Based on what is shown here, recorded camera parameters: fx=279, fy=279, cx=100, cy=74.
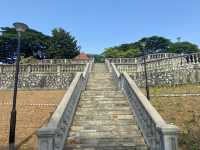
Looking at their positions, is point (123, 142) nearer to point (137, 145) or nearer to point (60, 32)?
point (137, 145)

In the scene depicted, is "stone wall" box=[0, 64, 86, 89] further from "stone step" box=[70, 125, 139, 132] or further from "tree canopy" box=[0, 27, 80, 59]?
"tree canopy" box=[0, 27, 80, 59]

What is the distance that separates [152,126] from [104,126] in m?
2.27

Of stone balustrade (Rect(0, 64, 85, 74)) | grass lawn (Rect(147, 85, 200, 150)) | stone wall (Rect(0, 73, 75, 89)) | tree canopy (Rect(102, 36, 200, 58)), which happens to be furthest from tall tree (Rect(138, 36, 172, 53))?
grass lawn (Rect(147, 85, 200, 150))

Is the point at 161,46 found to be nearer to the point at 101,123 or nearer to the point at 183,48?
→ the point at 183,48

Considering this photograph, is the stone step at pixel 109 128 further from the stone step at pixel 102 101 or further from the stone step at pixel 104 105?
the stone step at pixel 102 101

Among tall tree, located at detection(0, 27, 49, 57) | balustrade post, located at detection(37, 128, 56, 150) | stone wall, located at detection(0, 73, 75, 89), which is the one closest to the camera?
balustrade post, located at detection(37, 128, 56, 150)

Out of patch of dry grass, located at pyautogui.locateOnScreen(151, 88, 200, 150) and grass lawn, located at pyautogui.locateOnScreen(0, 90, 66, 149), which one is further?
grass lawn, located at pyautogui.locateOnScreen(0, 90, 66, 149)

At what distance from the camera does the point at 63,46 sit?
4728 centimetres

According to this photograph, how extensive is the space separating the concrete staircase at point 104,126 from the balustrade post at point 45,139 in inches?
55.4

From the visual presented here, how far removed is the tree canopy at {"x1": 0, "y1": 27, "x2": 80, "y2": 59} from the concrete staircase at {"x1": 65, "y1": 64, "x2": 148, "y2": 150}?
3571cm

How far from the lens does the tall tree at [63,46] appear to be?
47.2 metres

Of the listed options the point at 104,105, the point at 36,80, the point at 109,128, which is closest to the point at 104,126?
the point at 109,128

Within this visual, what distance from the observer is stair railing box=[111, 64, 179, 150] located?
256 inches

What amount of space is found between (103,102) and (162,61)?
44.6 ft
